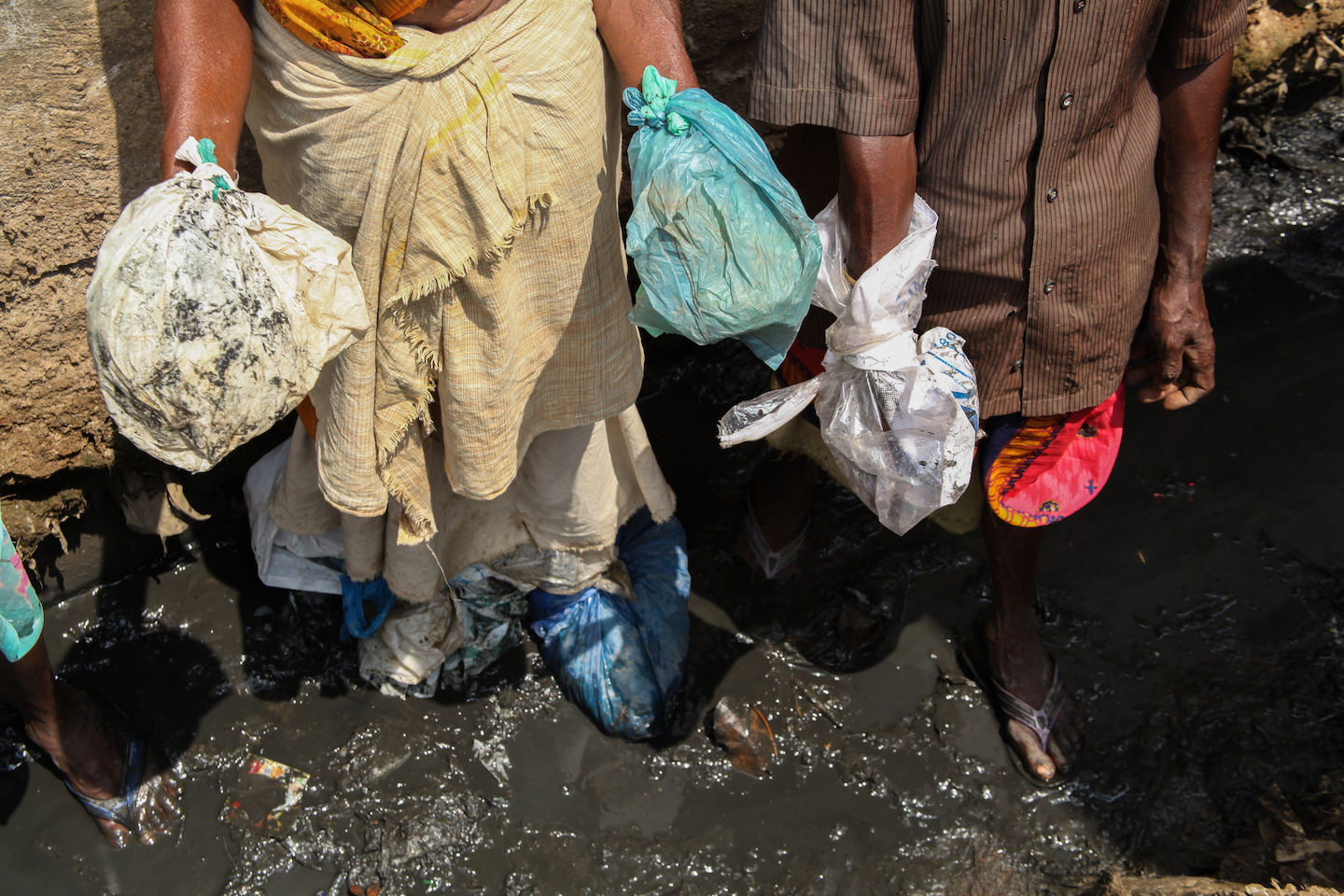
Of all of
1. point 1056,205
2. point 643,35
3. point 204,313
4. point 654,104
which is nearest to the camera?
point 204,313

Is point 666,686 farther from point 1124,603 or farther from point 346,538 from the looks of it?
point 1124,603

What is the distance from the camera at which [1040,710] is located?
2311mm

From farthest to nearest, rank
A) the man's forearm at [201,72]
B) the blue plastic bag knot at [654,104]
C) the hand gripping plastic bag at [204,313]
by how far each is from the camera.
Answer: the blue plastic bag knot at [654,104]
the man's forearm at [201,72]
the hand gripping plastic bag at [204,313]

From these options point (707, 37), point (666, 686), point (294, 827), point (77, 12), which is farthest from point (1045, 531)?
point (77, 12)

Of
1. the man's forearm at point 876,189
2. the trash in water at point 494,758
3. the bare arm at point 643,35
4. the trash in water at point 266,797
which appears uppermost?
the bare arm at point 643,35

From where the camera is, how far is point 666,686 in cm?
240

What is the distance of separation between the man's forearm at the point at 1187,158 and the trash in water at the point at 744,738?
4.80ft

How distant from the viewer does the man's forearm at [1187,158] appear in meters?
1.70

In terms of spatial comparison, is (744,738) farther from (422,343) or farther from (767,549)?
(422,343)

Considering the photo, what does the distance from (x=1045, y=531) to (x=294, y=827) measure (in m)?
2.28

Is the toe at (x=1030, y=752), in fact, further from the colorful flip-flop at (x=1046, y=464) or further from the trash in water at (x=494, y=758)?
the trash in water at (x=494, y=758)

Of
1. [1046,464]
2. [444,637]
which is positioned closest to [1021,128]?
[1046,464]

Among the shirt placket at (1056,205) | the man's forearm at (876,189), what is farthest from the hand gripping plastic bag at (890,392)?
the shirt placket at (1056,205)

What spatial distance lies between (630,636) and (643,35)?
151 cm
